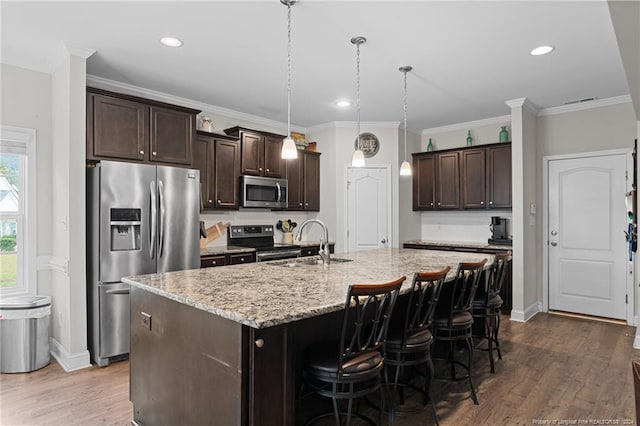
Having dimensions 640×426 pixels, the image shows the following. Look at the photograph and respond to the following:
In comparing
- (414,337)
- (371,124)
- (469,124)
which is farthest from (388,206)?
(414,337)

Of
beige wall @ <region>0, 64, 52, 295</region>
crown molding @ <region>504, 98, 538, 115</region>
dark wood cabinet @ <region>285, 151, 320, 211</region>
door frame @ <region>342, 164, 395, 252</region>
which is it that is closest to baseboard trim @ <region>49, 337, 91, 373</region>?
beige wall @ <region>0, 64, 52, 295</region>

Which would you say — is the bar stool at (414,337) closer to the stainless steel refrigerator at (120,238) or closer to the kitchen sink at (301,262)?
the kitchen sink at (301,262)

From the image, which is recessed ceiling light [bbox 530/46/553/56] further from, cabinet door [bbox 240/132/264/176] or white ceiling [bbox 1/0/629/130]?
cabinet door [bbox 240/132/264/176]

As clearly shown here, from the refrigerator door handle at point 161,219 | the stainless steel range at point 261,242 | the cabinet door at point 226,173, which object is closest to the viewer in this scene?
the refrigerator door handle at point 161,219

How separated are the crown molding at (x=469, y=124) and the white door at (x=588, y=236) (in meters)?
0.89

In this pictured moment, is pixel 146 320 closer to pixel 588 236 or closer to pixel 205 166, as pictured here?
pixel 205 166

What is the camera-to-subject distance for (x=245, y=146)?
499cm

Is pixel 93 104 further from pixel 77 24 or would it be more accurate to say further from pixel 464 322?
pixel 464 322

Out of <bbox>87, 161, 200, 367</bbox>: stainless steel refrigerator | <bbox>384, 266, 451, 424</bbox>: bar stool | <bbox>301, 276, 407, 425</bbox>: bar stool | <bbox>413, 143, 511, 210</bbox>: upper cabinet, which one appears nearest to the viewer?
<bbox>301, 276, 407, 425</bbox>: bar stool

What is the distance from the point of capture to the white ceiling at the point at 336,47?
264cm

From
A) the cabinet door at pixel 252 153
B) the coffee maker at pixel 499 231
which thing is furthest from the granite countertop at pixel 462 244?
the cabinet door at pixel 252 153

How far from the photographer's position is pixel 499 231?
17.5ft

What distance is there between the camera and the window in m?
3.53

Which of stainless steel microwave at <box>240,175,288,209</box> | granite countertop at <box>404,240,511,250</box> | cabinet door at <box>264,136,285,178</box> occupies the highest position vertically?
cabinet door at <box>264,136,285,178</box>
